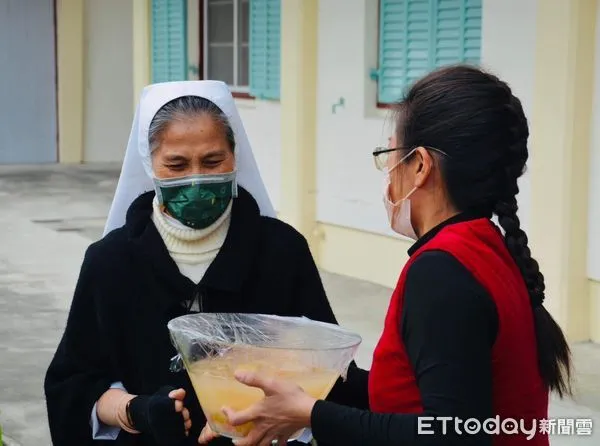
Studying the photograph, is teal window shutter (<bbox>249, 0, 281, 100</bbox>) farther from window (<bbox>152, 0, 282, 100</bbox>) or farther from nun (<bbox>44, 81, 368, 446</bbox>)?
nun (<bbox>44, 81, 368, 446</bbox>)

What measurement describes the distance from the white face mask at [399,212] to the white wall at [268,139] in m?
7.48

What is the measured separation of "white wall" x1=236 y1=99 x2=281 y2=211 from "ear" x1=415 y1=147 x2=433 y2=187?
761 cm

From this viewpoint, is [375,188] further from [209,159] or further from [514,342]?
[514,342]

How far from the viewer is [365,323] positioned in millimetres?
7387

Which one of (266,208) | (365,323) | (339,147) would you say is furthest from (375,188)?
(266,208)

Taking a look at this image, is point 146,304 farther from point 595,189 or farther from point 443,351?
point 595,189

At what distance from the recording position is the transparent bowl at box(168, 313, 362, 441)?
216 cm

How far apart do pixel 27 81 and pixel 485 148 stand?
1552 cm

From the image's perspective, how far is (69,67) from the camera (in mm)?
16797

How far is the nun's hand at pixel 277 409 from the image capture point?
78.7 inches

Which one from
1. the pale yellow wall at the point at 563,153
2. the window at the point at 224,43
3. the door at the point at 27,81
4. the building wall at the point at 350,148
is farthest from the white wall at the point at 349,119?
the door at the point at 27,81

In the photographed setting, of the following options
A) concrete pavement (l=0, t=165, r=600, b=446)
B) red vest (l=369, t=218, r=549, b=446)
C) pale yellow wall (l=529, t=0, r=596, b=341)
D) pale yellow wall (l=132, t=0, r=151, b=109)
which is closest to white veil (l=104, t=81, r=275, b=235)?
red vest (l=369, t=218, r=549, b=446)

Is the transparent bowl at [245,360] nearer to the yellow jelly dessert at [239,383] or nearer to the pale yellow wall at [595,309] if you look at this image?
the yellow jelly dessert at [239,383]

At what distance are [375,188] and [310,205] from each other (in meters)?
0.96
